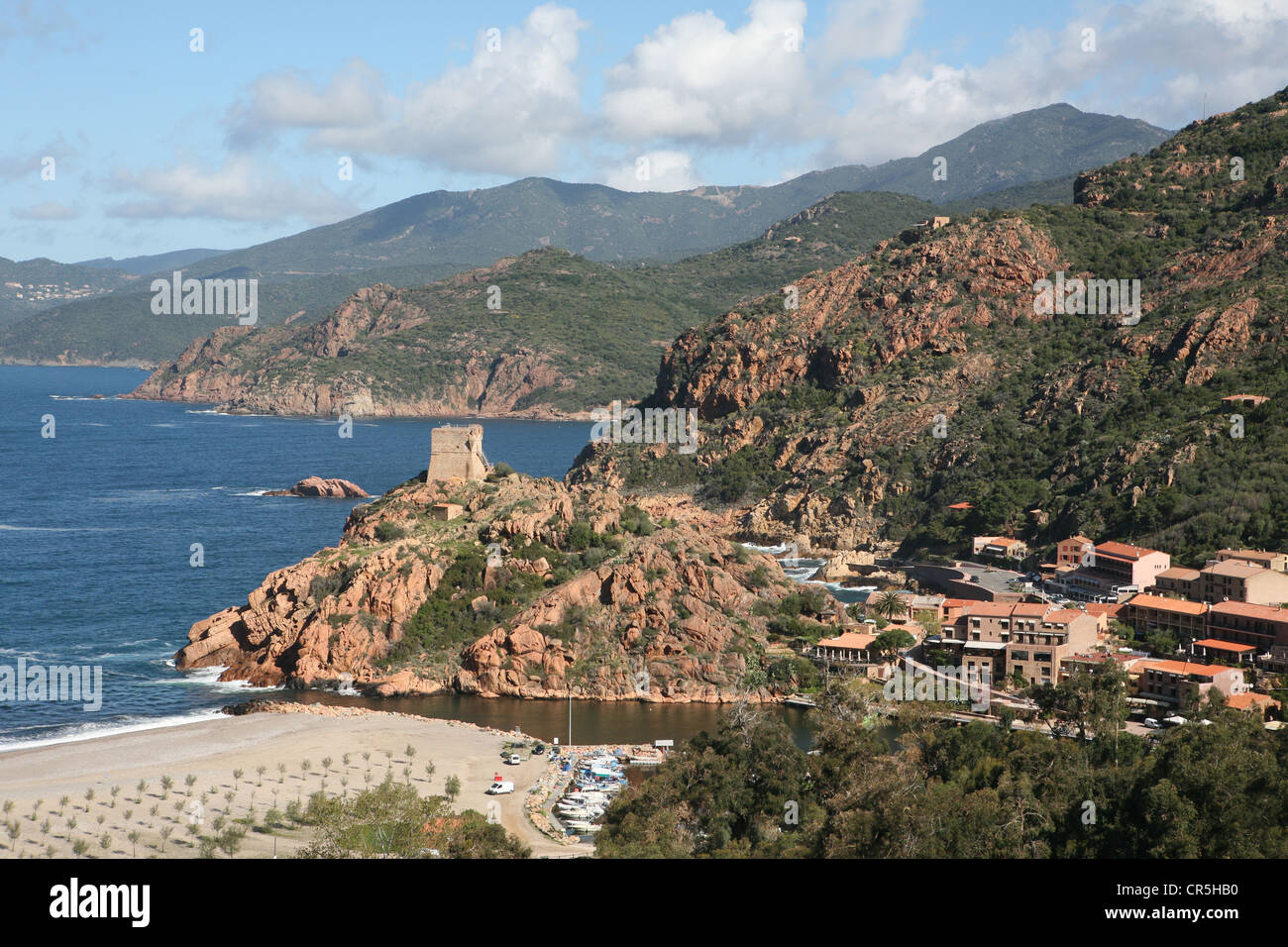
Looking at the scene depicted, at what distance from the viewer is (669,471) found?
114 metres

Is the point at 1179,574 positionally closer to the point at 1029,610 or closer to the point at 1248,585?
the point at 1248,585

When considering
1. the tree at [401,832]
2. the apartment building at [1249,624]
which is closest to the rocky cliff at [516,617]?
the apartment building at [1249,624]

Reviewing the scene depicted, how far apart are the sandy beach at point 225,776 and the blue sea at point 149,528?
3.44 metres

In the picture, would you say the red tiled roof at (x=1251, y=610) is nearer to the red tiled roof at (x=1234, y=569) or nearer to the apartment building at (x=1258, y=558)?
the red tiled roof at (x=1234, y=569)

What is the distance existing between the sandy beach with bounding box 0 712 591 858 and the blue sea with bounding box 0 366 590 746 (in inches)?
136

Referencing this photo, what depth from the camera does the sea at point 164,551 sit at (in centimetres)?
5344

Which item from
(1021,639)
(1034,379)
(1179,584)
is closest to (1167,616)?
(1179,584)

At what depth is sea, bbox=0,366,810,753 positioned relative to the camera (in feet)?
175

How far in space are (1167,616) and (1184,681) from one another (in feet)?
32.9

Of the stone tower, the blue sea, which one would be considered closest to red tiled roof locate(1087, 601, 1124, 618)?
the stone tower

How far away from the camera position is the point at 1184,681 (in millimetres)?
49969

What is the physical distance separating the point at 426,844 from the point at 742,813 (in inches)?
371
